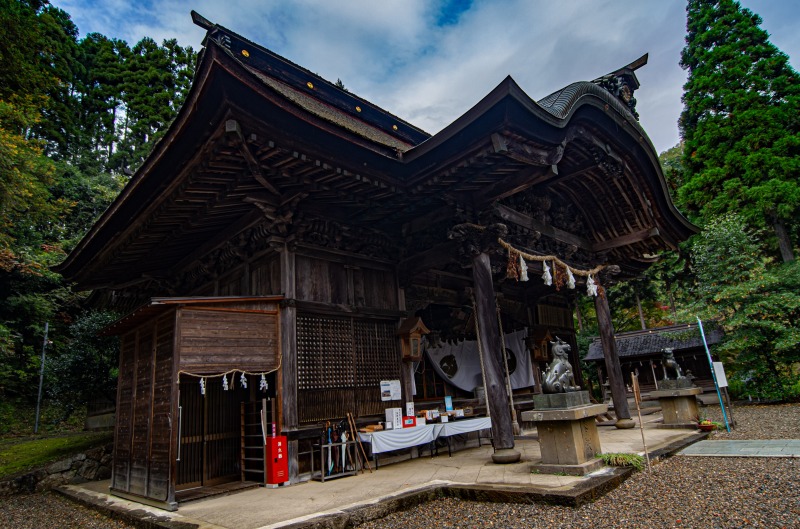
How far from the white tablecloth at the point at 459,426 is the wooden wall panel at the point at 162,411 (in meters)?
3.90

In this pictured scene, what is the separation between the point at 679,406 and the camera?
8.69 meters

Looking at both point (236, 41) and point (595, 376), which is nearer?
point (236, 41)

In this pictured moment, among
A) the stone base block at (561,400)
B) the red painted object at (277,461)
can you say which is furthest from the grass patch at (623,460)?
the red painted object at (277,461)

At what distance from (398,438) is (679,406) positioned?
597 cm

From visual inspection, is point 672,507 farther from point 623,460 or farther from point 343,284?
point 343,284

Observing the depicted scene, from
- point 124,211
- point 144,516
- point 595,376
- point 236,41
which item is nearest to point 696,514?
point 144,516

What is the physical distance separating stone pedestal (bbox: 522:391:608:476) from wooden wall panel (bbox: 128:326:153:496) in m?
5.00

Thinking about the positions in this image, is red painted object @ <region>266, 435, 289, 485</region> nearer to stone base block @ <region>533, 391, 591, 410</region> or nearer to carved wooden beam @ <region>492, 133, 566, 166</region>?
stone base block @ <region>533, 391, 591, 410</region>

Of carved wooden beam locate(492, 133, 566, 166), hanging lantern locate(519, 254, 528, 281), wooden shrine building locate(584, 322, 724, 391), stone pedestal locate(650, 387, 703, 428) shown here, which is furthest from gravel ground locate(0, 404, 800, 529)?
wooden shrine building locate(584, 322, 724, 391)

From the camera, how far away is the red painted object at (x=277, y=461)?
5754 millimetres

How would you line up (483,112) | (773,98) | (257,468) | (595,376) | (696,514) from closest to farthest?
(696,514) → (483,112) → (257,468) → (773,98) → (595,376)

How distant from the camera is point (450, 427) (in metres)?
7.41

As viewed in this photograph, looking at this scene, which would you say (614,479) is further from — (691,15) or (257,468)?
(691,15)

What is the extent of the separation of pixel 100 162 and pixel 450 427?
3181 centimetres
